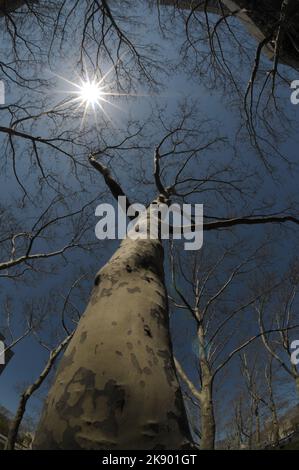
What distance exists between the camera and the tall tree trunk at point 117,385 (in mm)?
1221

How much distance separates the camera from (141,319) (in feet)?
5.79

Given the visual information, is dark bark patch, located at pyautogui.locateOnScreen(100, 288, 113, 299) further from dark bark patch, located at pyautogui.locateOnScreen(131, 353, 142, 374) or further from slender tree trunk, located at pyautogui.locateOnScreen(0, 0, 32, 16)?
slender tree trunk, located at pyautogui.locateOnScreen(0, 0, 32, 16)

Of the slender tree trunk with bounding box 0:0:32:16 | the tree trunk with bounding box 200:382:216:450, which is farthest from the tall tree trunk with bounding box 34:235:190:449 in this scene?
the slender tree trunk with bounding box 0:0:32:16

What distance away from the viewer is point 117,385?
1.35 meters

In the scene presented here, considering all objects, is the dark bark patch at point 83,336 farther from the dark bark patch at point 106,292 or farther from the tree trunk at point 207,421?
the tree trunk at point 207,421

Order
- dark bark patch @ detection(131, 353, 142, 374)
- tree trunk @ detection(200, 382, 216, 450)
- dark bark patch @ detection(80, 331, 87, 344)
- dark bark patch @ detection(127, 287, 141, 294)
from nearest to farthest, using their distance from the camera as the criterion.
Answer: dark bark patch @ detection(131, 353, 142, 374)
dark bark patch @ detection(80, 331, 87, 344)
dark bark patch @ detection(127, 287, 141, 294)
tree trunk @ detection(200, 382, 216, 450)

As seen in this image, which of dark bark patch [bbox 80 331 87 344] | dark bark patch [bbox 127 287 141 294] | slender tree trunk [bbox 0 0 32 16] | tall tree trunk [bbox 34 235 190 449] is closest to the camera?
tall tree trunk [bbox 34 235 190 449]

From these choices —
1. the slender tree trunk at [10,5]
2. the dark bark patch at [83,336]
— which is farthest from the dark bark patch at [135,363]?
the slender tree trunk at [10,5]

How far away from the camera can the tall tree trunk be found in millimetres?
1221

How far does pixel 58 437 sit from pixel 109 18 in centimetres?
543

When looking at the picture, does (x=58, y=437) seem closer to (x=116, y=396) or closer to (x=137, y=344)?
(x=116, y=396)

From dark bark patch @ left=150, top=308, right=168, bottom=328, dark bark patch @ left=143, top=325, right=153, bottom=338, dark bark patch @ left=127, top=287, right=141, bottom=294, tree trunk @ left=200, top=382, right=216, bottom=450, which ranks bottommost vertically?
tree trunk @ left=200, top=382, right=216, bottom=450

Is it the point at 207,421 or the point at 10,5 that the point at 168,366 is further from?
the point at 10,5
